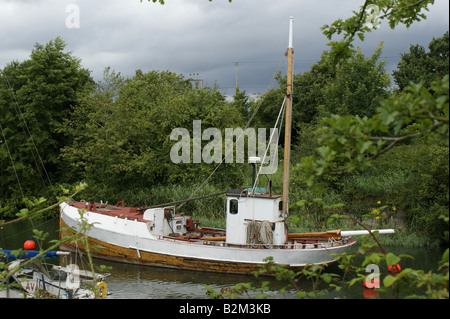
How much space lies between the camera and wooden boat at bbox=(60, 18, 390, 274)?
1463 centimetres

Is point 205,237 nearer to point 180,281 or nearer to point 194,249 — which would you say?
point 194,249

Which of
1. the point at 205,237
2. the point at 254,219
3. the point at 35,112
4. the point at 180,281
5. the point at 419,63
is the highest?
the point at 419,63

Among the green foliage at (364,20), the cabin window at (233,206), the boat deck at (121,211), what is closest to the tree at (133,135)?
the boat deck at (121,211)

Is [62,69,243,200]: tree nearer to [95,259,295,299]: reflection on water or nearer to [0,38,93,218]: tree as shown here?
[0,38,93,218]: tree

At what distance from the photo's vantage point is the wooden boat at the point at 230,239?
14633 mm

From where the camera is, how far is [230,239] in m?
15.4

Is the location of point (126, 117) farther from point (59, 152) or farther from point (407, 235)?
point (407, 235)

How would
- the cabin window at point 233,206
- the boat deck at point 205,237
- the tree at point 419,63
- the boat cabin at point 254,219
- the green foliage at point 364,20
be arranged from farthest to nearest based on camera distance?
the tree at point 419,63, the cabin window at point 233,206, the boat deck at point 205,237, the boat cabin at point 254,219, the green foliage at point 364,20

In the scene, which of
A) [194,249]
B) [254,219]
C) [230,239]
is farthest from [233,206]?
[194,249]

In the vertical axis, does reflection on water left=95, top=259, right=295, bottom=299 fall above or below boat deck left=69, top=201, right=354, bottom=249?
below

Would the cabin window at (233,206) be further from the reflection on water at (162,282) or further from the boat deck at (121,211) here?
the boat deck at (121,211)

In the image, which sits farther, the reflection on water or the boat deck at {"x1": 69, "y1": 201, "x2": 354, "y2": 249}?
the boat deck at {"x1": 69, "y1": 201, "x2": 354, "y2": 249}

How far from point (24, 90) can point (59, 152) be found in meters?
4.65

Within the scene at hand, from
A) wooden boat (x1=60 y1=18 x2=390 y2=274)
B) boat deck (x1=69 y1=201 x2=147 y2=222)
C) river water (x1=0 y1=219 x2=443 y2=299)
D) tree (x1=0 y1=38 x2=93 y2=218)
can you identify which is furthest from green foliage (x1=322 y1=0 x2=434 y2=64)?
tree (x1=0 y1=38 x2=93 y2=218)
